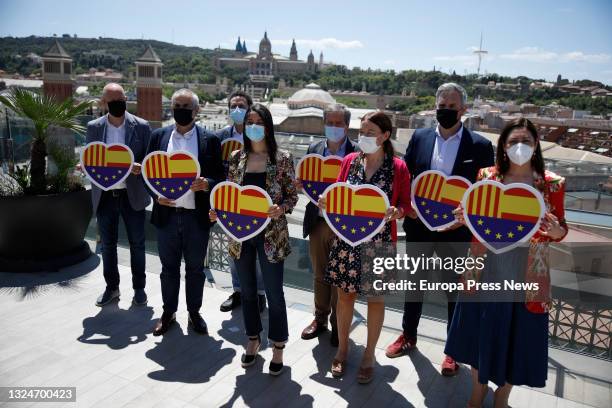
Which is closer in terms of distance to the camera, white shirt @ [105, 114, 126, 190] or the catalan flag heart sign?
the catalan flag heart sign

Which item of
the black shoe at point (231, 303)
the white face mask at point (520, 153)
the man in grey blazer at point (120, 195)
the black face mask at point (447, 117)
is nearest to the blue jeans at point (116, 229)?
the man in grey blazer at point (120, 195)

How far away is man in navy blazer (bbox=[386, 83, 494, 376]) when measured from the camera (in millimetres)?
2492

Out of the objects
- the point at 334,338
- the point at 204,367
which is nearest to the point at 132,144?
the point at 204,367

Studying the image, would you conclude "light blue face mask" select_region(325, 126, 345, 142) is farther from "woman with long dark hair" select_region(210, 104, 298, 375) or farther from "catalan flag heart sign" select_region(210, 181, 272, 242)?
"catalan flag heart sign" select_region(210, 181, 272, 242)

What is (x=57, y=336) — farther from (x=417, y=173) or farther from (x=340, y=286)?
(x=417, y=173)

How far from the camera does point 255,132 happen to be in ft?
7.86

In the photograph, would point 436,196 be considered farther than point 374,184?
Yes

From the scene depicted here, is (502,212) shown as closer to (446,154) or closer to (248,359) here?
(446,154)

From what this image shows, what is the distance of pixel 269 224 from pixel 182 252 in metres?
0.81

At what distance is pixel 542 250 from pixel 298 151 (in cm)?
608

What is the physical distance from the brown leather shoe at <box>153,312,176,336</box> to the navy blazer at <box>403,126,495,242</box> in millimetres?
1608

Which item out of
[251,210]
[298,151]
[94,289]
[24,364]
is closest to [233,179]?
[251,210]

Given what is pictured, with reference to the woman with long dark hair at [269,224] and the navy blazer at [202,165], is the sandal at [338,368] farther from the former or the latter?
the navy blazer at [202,165]

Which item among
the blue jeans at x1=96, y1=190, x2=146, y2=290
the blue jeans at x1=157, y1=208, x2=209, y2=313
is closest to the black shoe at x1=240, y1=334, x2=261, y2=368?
the blue jeans at x1=157, y1=208, x2=209, y2=313
